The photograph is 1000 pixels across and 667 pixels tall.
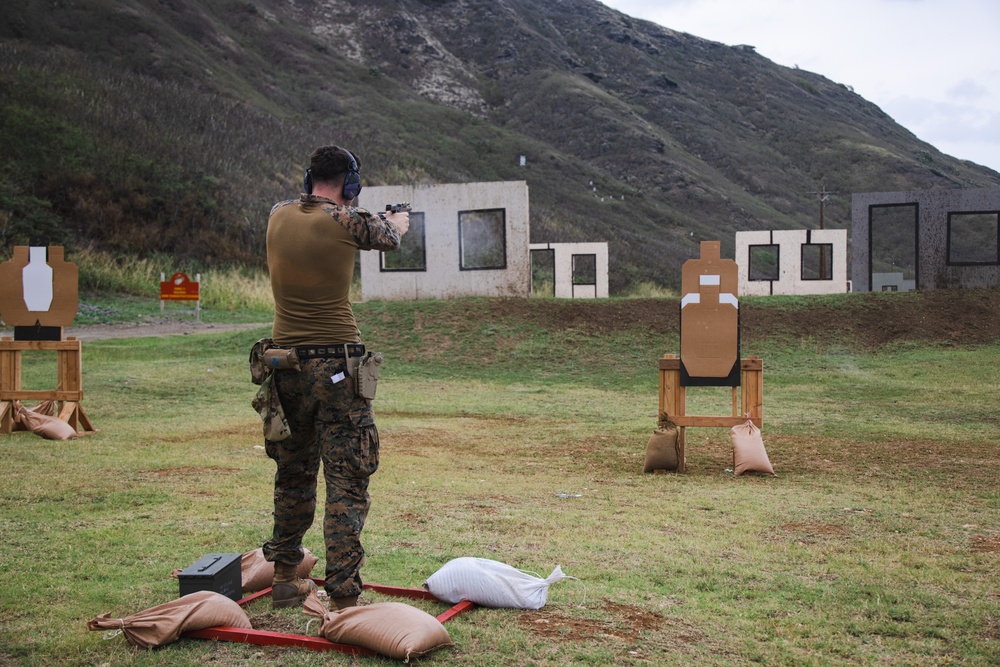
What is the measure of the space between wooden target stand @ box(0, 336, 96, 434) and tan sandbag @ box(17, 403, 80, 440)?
8cm

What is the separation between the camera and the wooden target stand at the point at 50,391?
33.0ft

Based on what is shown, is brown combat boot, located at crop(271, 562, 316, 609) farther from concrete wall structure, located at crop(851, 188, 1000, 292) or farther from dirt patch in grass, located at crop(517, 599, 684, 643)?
concrete wall structure, located at crop(851, 188, 1000, 292)

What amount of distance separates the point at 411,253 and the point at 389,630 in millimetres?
24566

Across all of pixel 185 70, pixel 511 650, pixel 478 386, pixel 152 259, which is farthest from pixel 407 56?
pixel 511 650

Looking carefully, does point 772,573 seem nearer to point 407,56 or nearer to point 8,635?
point 8,635

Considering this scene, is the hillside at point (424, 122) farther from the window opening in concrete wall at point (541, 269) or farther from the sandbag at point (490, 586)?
the sandbag at point (490, 586)

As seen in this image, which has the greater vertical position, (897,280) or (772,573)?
(897,280)

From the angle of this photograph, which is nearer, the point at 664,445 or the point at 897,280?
the point at 664,445

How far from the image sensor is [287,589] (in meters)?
4.32

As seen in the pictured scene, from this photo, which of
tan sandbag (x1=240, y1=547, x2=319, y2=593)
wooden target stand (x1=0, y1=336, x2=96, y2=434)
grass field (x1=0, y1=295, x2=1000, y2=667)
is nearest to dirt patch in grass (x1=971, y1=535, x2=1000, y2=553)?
grass field (x1=0, y1=295, x2=1000, y2=667)

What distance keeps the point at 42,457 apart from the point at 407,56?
292 feet

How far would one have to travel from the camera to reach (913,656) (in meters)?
3.65

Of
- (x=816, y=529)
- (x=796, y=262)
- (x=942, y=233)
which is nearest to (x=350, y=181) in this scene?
(x=816, y=529)

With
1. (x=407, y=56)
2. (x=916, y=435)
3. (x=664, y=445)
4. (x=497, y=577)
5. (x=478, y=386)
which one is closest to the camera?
(x=497, y=577)
